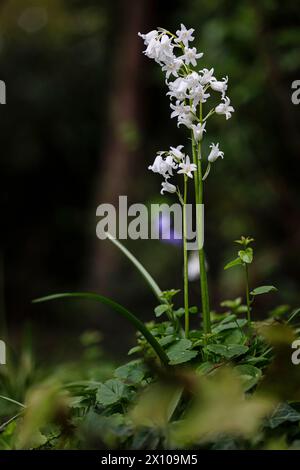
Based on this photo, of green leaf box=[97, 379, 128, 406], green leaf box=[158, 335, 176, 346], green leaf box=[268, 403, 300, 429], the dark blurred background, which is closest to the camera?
green leaf box=[268, 403, 300, 429]

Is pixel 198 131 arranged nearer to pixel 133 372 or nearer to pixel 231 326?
pixel 231 326

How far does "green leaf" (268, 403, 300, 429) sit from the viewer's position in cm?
114

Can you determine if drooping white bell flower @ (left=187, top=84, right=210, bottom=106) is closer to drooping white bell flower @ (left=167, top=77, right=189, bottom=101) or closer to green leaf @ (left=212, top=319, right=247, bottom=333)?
drooping white bell flower @ (left=167, top=77, right=189, bottom=101)

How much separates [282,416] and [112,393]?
39cm

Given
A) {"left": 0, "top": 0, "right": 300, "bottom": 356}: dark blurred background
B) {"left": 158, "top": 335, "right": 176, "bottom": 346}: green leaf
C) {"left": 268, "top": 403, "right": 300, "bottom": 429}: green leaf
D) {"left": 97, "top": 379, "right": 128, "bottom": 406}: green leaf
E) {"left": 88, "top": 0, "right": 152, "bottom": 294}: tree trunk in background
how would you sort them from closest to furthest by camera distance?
{"left": 268, "top": 403, "right": 300, "bottom": 429}: green leaf, {"left": 97, "top": 379, "right": 128, "bottom": 406}: green leaf, {"left": 158, "top": 335, "right": 176, "bottom": 346}: green leaf, {"left": 0, "top": 0, "right": 300, "bottom": 356}: dark blurred background, {"left": 88, "top": 0, "right": 152, "bottom": 294}: tree trunk in background

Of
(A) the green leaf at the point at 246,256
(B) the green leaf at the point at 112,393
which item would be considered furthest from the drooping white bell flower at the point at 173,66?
(B) the green leaf at the point at 112,393

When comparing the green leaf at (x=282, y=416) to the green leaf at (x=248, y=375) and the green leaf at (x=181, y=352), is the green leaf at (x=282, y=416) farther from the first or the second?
the green leaf at (x=181, y=352)

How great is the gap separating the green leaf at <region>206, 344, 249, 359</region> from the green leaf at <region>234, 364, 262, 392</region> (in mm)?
34

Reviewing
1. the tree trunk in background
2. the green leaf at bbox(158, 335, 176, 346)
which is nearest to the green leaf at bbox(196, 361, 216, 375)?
the green leaf at bbox(158, 335, 176, 346)

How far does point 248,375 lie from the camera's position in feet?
4.19

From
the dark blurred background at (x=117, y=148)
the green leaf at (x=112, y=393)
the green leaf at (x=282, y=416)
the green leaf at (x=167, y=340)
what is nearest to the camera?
the green leaf at (x=282, y=416)

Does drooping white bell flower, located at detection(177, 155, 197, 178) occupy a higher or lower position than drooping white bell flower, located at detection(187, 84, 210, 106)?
lower

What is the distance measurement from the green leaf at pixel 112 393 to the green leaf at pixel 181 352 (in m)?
0.13

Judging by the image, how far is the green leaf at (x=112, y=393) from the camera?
51.7 inches
